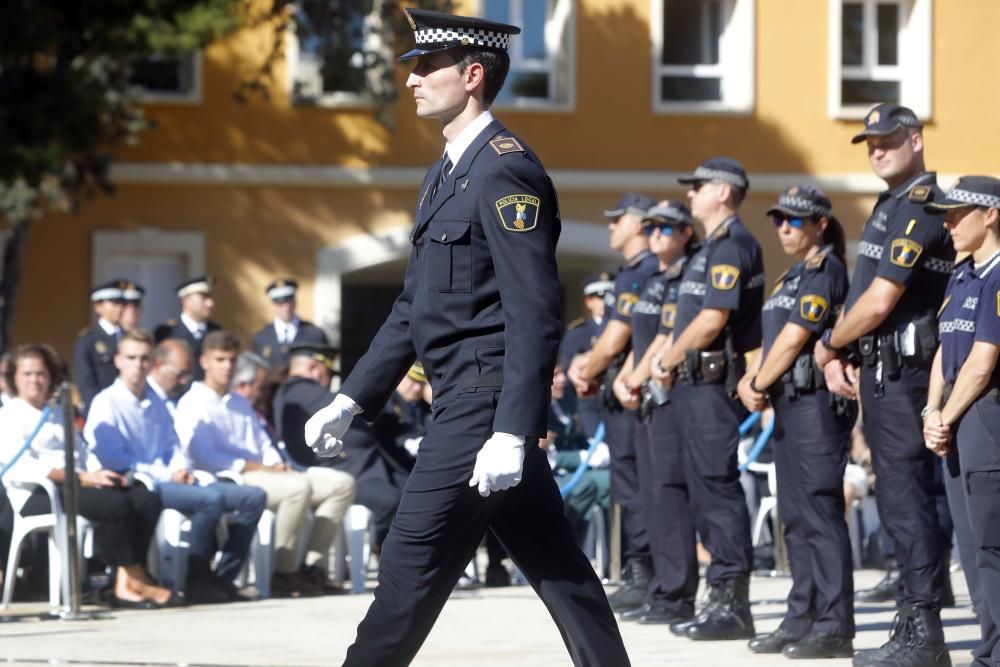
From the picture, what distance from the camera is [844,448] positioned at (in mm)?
8242

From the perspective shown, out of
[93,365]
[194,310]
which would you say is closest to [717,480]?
[93,365]

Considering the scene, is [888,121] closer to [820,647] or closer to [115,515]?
[820,647]

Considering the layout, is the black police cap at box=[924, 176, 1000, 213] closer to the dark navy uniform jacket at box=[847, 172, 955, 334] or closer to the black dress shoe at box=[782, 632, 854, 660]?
the dark navy uniform jacket at box=[847, 172, 955, 334]

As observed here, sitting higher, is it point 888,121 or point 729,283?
point 888,121

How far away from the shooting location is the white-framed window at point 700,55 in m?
23.6

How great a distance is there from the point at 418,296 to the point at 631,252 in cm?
540

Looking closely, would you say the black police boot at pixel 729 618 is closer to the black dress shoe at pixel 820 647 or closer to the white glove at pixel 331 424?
the black dress shoe at pixel 820 647

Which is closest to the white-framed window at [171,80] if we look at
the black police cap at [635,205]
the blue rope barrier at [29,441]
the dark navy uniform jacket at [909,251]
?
A: the blue rope barrier at [29,441]

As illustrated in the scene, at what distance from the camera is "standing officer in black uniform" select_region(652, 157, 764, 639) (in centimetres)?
879

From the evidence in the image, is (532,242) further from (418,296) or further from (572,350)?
(572,350)

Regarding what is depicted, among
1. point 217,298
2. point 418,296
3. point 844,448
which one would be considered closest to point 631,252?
point 844,448

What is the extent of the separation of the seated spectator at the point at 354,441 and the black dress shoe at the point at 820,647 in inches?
175

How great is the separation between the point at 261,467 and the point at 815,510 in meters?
4.73

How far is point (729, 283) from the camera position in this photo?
879 centimetres
